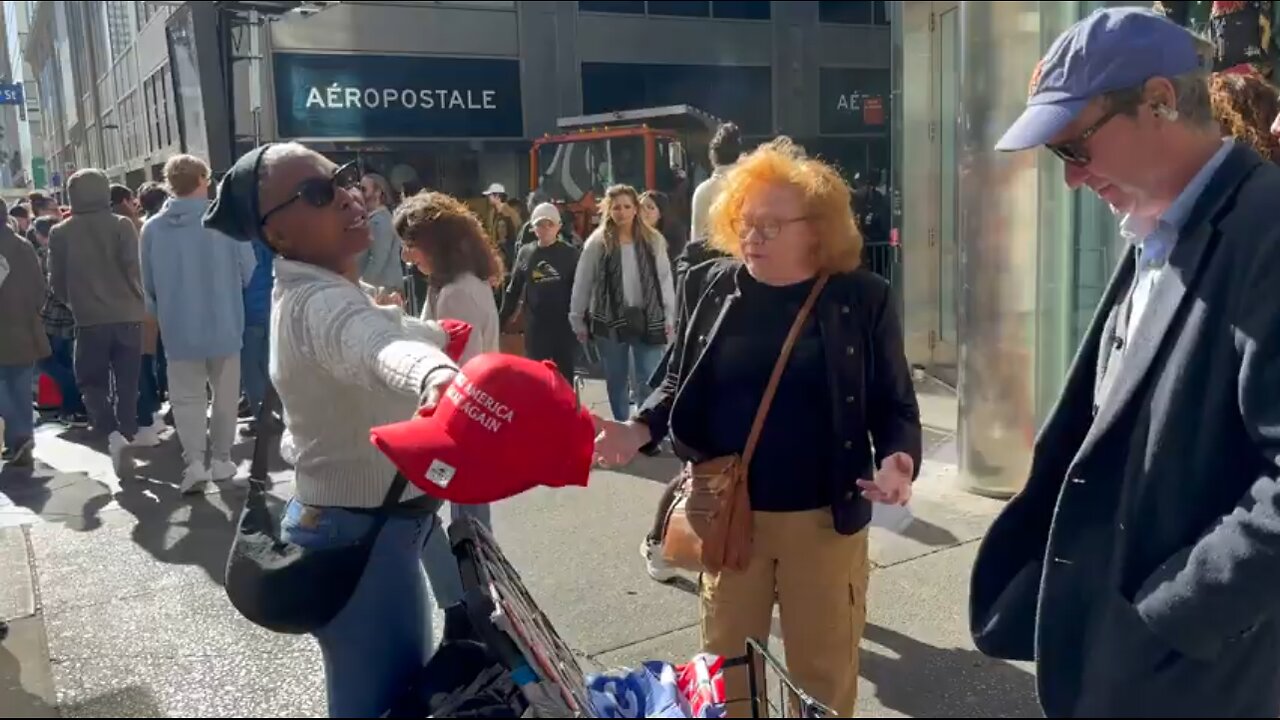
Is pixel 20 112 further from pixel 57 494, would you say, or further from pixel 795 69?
pixel 795 69

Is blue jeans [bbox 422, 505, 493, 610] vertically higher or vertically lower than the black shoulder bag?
lower

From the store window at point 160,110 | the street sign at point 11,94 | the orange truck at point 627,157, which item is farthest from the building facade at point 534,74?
the street sign at point 11,94

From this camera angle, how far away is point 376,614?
1.93 meters

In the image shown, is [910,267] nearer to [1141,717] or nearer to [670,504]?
[670,504]

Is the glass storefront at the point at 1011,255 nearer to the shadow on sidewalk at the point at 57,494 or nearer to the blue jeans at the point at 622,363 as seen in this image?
the blue jeans at the point at 622,363

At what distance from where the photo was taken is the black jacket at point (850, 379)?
2705 mm

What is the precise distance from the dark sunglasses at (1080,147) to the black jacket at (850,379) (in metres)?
0.97

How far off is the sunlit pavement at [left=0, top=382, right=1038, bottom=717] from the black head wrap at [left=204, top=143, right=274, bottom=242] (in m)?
0.82

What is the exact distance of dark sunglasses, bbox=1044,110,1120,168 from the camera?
5.64 feet

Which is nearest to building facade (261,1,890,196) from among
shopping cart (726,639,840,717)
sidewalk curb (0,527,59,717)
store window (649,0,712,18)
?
store window (649,0,712,18)

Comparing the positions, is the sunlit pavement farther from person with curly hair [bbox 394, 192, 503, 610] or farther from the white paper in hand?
person with curly hair [bbox 394, 192, 503, 610]

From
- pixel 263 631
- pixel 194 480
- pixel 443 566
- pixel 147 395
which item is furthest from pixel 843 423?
pixel 147 395

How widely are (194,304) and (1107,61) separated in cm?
568

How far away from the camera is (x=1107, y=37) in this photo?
67.4 inches
